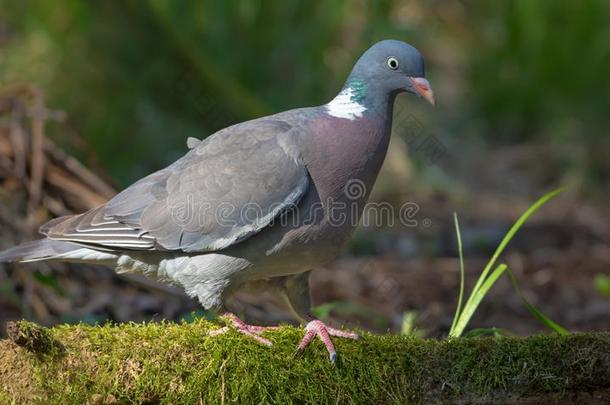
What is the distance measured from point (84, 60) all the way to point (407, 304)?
3.72 meters

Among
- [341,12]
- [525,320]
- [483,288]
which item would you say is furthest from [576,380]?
→ [341,12]

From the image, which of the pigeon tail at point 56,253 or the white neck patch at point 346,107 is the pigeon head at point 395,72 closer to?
the white neck patch at point 346,107

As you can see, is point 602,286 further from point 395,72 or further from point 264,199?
point 264,199

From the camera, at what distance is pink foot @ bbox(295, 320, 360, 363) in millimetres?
3238

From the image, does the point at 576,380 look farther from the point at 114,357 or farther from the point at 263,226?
the point at 114,357

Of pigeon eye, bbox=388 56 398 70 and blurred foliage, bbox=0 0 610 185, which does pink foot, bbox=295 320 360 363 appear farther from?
blurred foliage, bbox=0 0 610 185

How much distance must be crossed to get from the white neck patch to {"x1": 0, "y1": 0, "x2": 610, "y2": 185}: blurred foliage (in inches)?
91.7

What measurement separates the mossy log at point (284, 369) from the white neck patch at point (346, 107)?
41.7 inches

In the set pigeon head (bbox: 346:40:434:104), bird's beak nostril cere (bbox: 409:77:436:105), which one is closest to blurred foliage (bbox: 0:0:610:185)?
pigeon head (bbox: 346:40:434:104)

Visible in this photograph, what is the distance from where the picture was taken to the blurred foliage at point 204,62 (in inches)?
291

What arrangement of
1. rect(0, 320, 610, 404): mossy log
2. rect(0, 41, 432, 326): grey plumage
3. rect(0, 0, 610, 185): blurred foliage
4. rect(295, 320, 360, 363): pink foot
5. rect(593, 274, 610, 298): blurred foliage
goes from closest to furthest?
rect(0, 320, 610, 404): mossy log, rect(295, 320, 360, 363): pink foot, rect(0, 41, 432, 326): grey plumage, rect(593, 274, 610, 298): blurred foliage, rect(0, 0, 610, 185): blurred foliage

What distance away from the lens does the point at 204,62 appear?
741 cm

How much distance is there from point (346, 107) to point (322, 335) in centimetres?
111

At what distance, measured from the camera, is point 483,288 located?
382 centimetres
